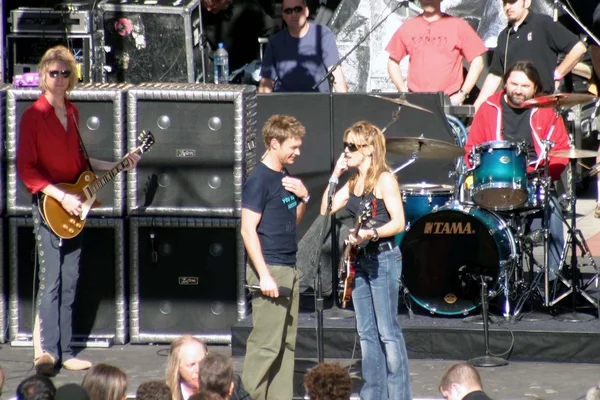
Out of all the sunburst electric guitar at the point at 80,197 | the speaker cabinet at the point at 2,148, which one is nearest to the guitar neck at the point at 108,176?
the sunburst electric guitar at the point at 80,197

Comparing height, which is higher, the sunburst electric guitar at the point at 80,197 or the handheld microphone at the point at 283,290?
the sunburst electric guitar at the point at 80,197

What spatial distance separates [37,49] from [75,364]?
3.77m

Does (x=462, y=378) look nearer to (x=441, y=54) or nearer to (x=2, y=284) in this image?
(x=2, y=284)

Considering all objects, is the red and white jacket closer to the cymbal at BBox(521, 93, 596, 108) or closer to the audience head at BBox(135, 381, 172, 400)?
the cymbal at BBox(521, 93, 596, 108)

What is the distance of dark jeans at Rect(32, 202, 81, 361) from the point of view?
7.75 metres

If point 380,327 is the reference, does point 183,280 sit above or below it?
above

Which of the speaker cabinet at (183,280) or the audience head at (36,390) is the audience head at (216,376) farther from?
the speaker cabinet at (183,280)

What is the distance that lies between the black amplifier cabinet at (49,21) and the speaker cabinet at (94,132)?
6.53 ft

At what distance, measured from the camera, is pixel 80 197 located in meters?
7.84

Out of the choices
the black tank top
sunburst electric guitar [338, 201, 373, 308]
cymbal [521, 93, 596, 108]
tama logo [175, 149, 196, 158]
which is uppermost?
cymbal [521, 93, 596, 108]

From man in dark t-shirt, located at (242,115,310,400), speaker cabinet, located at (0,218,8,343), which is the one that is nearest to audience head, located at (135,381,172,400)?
man in dark t-shirt, located at (242,115,310,400)

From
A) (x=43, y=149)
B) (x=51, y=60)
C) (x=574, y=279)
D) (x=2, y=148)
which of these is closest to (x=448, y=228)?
(x=574, y=279)

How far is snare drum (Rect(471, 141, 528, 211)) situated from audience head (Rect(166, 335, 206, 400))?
2.98 metres

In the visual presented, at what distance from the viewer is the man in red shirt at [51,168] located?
7.70 meters
